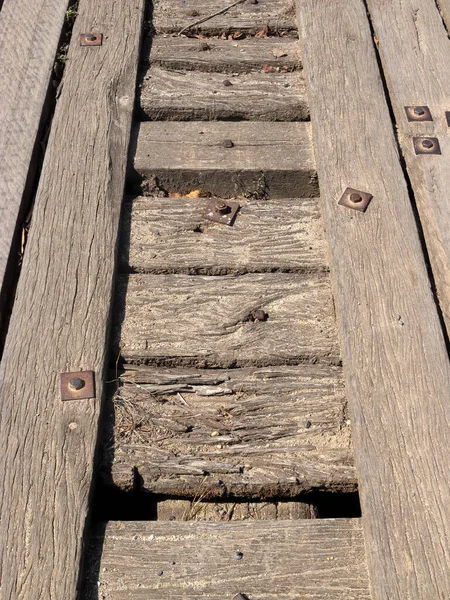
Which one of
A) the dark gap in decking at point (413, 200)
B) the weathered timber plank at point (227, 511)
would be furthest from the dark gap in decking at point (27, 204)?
the dark gap in decking at point (413, 200)

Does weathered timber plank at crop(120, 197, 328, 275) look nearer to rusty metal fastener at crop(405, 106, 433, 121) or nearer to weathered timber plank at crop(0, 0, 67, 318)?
weathered timber plank at crop(0, 0, 67, 318)

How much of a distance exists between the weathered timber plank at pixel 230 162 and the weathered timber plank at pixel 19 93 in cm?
41

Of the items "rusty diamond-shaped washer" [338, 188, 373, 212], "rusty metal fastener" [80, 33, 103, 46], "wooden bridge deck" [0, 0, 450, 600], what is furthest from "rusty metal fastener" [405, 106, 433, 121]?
"rusty metal fastener" [80, 33, 103, 46]

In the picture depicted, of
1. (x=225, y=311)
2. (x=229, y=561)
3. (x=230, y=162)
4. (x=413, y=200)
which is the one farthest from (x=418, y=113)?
(x=229, y=561)

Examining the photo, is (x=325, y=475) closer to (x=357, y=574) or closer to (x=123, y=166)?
(x=357, y=574)

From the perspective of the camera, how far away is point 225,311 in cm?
236

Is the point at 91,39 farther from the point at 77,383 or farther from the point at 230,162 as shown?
the point at 77,383

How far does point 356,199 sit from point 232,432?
978 mm

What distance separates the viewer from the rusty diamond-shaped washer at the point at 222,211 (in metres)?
2.60

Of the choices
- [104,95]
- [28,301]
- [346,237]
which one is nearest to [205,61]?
[104,95]

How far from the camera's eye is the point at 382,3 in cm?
344

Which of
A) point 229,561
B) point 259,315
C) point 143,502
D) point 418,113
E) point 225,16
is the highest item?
point 225,16

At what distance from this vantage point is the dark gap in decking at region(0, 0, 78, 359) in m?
2.39

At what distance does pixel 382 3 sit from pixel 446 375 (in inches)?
79.7
